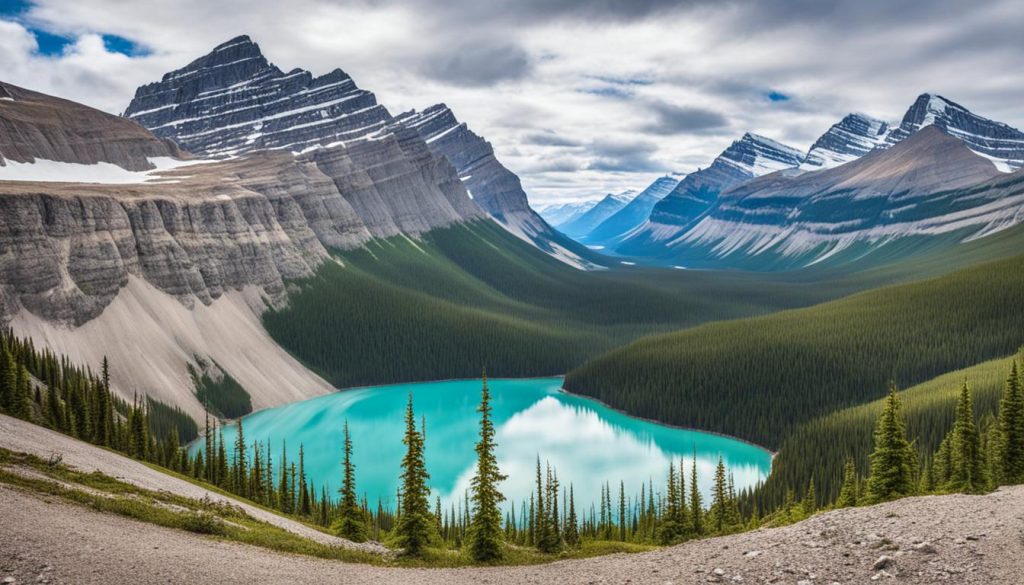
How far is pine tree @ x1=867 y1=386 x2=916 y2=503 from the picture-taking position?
34.2m

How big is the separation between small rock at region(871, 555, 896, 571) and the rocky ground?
27 millimetres

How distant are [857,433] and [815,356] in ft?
88.0

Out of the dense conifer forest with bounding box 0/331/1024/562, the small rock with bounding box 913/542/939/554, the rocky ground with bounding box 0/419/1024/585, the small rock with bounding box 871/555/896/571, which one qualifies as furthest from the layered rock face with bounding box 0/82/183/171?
the small rock with bounding box 913/542/939/554

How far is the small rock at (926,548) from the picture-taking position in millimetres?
20250

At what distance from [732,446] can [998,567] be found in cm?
7034

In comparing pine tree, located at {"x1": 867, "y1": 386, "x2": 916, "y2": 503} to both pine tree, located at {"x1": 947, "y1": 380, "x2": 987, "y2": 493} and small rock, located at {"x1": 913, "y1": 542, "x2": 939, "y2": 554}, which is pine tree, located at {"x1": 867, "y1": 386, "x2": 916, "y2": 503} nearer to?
pine tree, located at {"x1": 947, "y1": 380, "x2": 987, "y2": 493}

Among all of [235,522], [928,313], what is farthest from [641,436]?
[235,522]

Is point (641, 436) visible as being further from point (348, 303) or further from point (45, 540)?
point (45, 540)

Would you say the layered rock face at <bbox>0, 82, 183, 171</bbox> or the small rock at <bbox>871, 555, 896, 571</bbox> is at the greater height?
the layered rock face at <bbox>0, 82, 183, 171</bbox>

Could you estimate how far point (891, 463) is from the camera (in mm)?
34844

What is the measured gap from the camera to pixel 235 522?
3109 centimetres

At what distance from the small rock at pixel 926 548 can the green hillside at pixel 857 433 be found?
42.1 m

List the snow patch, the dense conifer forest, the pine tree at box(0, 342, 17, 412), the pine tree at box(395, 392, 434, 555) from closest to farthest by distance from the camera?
the pine tree at box(395, 392, 434, 555), the dense conifer forest, the pine tree at box(0, 342, 17, 412), the snow patch

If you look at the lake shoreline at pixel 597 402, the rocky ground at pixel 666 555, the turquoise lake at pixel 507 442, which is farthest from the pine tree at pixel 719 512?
the lake shoreline at pixel 597 402
